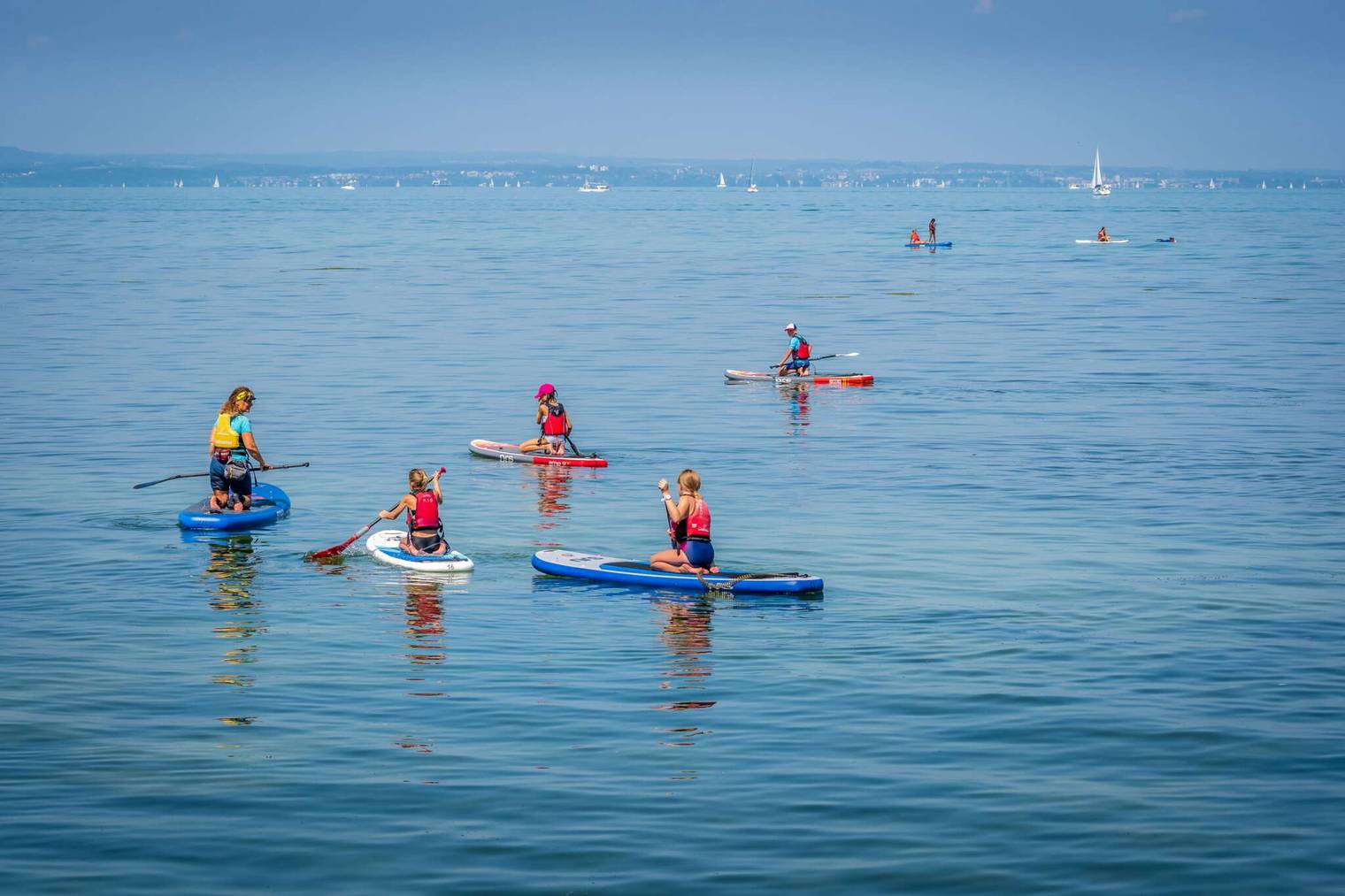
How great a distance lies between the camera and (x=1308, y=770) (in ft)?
49.2

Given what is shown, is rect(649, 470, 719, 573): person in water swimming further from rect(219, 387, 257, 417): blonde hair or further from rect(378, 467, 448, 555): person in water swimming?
rect(219, 387, 257, 417): blonde hair

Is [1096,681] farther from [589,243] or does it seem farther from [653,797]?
[589,243]

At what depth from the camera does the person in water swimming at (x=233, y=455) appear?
83.5ft

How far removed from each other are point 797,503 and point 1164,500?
21.7 feet

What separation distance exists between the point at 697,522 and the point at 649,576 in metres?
0.98

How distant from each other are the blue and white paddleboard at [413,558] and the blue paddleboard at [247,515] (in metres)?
2.98

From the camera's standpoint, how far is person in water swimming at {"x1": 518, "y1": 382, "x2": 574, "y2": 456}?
1305 inches

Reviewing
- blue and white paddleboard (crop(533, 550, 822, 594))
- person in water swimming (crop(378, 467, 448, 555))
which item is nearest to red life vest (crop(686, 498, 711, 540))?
blue and white paddleboard (crop(533, 550, 822, 594))

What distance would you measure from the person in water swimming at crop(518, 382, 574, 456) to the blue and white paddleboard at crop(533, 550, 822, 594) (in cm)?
1006

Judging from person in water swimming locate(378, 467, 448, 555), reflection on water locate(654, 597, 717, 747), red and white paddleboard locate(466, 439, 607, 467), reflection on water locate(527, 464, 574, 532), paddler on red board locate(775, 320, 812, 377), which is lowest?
reflection on water locate(654, 597, 717, 747)

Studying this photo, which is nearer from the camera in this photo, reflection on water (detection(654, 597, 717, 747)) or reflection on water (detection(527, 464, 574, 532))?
reflection on water (detection(654, 597, 717, 747))

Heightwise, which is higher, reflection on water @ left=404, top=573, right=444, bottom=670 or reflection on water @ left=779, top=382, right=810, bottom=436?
reflection on water @ left=779, top=382, right=810, bottom=436

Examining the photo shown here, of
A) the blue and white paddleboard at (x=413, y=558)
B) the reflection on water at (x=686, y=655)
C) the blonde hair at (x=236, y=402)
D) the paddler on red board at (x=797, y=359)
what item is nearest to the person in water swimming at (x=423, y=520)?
the blue and white paddleboard at (x=413, y=558)

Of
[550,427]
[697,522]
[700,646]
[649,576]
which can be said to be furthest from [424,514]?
[550,427]
